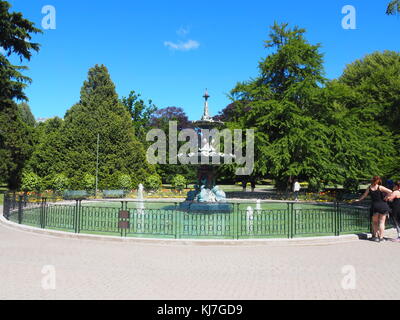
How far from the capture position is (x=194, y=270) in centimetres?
766

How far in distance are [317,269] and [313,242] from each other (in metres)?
3.39

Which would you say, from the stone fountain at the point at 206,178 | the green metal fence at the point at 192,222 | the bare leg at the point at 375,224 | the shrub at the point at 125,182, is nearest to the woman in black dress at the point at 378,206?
the bare leg at the point at 375,224

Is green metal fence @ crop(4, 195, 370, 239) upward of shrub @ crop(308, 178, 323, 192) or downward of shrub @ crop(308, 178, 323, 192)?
downward

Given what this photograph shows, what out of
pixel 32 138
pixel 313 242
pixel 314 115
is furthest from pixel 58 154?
pixel 313 242

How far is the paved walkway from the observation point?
6.04 m

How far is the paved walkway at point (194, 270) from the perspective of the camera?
6.04 m

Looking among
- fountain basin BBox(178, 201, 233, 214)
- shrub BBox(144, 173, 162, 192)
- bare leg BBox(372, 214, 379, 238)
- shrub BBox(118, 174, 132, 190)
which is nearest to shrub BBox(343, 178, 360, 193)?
shrub BBox(144, 173, 162, 192)

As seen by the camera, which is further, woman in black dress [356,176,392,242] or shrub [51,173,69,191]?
shrub [51,173,69,191]

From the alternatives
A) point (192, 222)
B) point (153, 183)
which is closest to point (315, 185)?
point (153, 183)

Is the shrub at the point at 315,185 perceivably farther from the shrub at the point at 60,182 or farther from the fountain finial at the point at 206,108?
the shrub at the point at 60,182

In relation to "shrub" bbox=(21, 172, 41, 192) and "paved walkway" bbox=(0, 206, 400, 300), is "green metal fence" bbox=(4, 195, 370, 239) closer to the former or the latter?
"paved walkway" bbox=(0, 206, 400, 300)

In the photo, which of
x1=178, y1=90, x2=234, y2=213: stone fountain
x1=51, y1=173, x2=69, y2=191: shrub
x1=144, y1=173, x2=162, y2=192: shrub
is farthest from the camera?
x1=144, y1=173, x2=162, y2=192: shrub

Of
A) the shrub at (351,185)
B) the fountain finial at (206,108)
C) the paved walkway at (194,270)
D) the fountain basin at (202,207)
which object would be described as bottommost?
the paved walkway at (194,270)

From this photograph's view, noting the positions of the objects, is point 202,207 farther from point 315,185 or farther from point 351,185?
point 351,185
